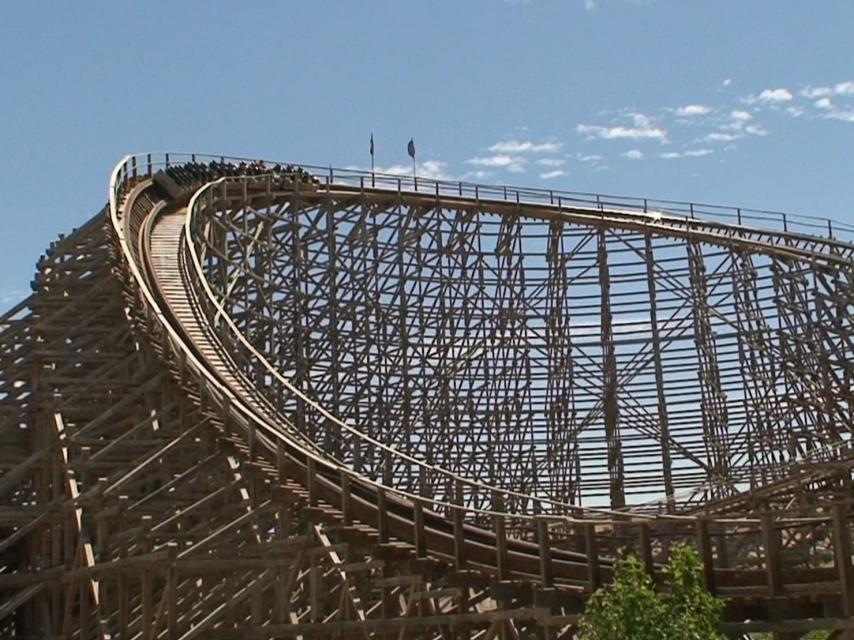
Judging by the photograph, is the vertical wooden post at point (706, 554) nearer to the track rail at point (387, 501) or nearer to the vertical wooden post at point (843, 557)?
the track rail at point (387, 501)

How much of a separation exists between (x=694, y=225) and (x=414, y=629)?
675 inches

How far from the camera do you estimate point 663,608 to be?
9398 mm

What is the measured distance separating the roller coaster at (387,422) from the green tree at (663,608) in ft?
2.59

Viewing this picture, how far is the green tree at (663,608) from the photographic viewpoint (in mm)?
9367

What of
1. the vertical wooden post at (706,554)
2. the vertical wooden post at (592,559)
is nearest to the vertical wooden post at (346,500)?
the vertical wooden post at (592,559)

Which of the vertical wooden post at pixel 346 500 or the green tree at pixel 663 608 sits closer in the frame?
the green tree at pixel 663 608

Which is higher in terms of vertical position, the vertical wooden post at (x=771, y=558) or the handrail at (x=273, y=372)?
the handrail at (x=273, y=372)

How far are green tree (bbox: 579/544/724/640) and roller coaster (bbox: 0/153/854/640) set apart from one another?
789 mm

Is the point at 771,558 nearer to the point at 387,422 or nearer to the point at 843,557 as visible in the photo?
the point at 843,557

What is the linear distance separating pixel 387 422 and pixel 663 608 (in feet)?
57.1

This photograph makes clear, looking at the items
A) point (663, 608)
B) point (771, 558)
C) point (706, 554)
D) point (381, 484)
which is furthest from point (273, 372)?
point (663, 608)

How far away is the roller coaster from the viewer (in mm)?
12617

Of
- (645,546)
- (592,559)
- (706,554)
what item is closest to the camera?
(706,554)

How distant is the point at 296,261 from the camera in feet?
88.1
